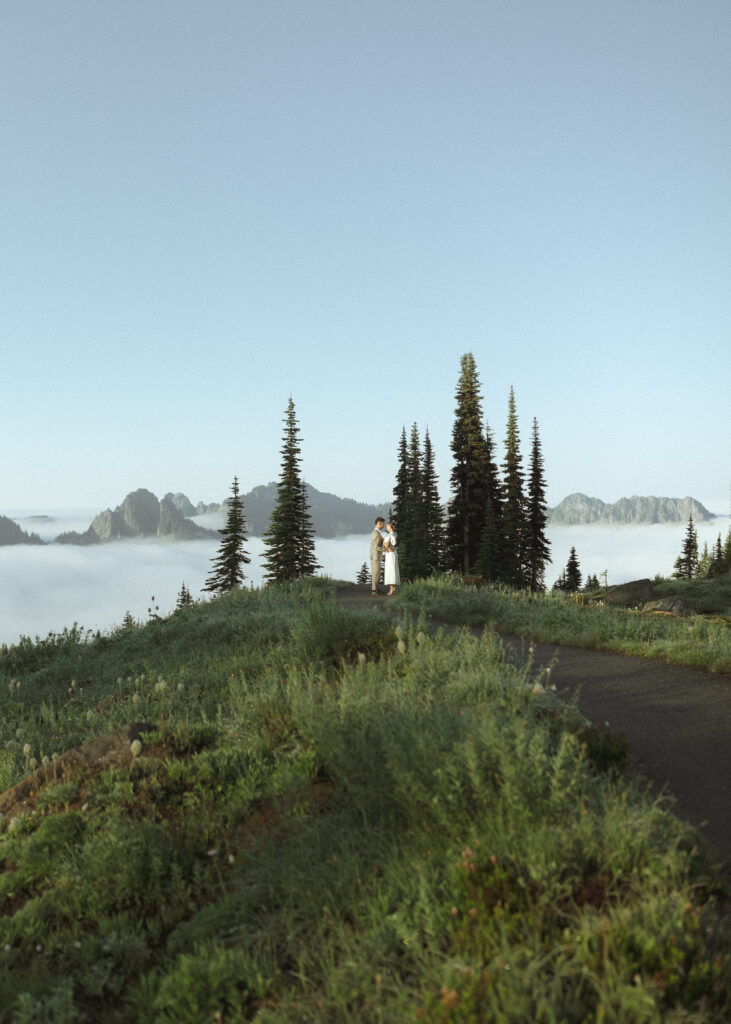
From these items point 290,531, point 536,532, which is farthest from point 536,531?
point 290,531

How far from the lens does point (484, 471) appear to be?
153 ft

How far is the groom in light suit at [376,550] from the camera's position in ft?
58.3

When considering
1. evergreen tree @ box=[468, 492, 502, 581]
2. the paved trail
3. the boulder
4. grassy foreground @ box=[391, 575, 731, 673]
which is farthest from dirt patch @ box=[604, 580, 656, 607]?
evergreen tree @ box=[468, 492, 502, 581]

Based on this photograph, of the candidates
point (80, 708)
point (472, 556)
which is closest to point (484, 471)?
point (472, 556)

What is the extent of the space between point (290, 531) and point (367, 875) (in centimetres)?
3896

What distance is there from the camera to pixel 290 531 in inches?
1662

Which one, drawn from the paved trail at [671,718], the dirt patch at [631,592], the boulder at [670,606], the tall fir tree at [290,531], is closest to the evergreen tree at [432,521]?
the tall fir tree at [290,531]

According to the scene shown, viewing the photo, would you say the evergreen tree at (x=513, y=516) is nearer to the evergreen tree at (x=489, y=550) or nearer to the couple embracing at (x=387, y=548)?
the evergreen tree at (x=489, y=550)

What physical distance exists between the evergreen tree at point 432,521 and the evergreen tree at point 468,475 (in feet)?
12.8

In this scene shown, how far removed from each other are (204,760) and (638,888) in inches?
149

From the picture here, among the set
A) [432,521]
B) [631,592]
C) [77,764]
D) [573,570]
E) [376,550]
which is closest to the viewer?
[77,764]

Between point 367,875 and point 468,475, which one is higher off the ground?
point 468,475

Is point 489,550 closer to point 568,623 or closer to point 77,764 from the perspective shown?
point 568,623

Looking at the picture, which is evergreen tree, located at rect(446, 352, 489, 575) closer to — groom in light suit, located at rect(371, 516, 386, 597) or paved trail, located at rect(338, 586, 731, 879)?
groom in light suit, located at rect(371, 516, 386, 597)
